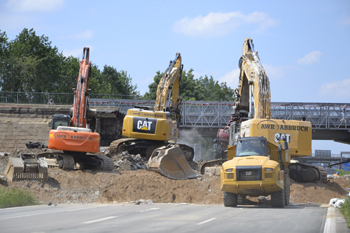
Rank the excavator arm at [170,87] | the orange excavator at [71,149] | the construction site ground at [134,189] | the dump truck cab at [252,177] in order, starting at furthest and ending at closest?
the excavator arm at [170,87], the orange excavator at [71,149], the construction site ground at [134,189], the dump truck cab at [252,177]

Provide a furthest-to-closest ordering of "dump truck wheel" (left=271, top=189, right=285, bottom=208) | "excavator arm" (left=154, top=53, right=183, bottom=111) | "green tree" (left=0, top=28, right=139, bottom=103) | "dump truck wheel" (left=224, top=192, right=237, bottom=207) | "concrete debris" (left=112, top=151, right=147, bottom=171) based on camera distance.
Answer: "green tree" (left=0, top=28, right=139, bottom=103)
"excavator arm" (left=154, top=53, right=183, bottom=111)
"concrete debris" (left=112, top=151, right=147, bottom=171)
"dump truck wheel" (left=224, top=192, right=237, bottom=207)
"dump truck wheel" (left=271, top=189, right=285, bottom=208)

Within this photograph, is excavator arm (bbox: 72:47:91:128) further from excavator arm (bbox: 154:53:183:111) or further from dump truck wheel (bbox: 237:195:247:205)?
dump truck wheel (bbox: 237:195:247:205)

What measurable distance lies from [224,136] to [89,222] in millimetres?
23558

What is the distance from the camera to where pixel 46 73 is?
214ft

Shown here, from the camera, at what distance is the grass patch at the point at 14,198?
15773 mm

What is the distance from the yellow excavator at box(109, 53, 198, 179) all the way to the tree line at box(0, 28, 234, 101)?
108 ft

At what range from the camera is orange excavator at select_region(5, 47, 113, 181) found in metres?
19.6

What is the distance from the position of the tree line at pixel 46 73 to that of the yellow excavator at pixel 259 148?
40.2m

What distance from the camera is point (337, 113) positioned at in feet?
152

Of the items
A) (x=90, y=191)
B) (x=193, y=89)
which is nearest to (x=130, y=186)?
(x=90, y=191)

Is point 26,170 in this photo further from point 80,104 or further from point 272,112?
point 272,112

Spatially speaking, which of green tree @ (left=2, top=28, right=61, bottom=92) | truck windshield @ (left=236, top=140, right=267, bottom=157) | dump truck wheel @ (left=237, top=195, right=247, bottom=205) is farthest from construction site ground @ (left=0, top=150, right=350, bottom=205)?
green tree @ (left=2, top=28, right=61, bottom=92)

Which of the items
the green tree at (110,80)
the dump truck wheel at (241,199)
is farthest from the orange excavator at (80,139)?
the green tree at (110,80)

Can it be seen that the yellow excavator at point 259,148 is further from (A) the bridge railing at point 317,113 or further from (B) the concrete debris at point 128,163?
(A) the bridge railing at point 317,113
